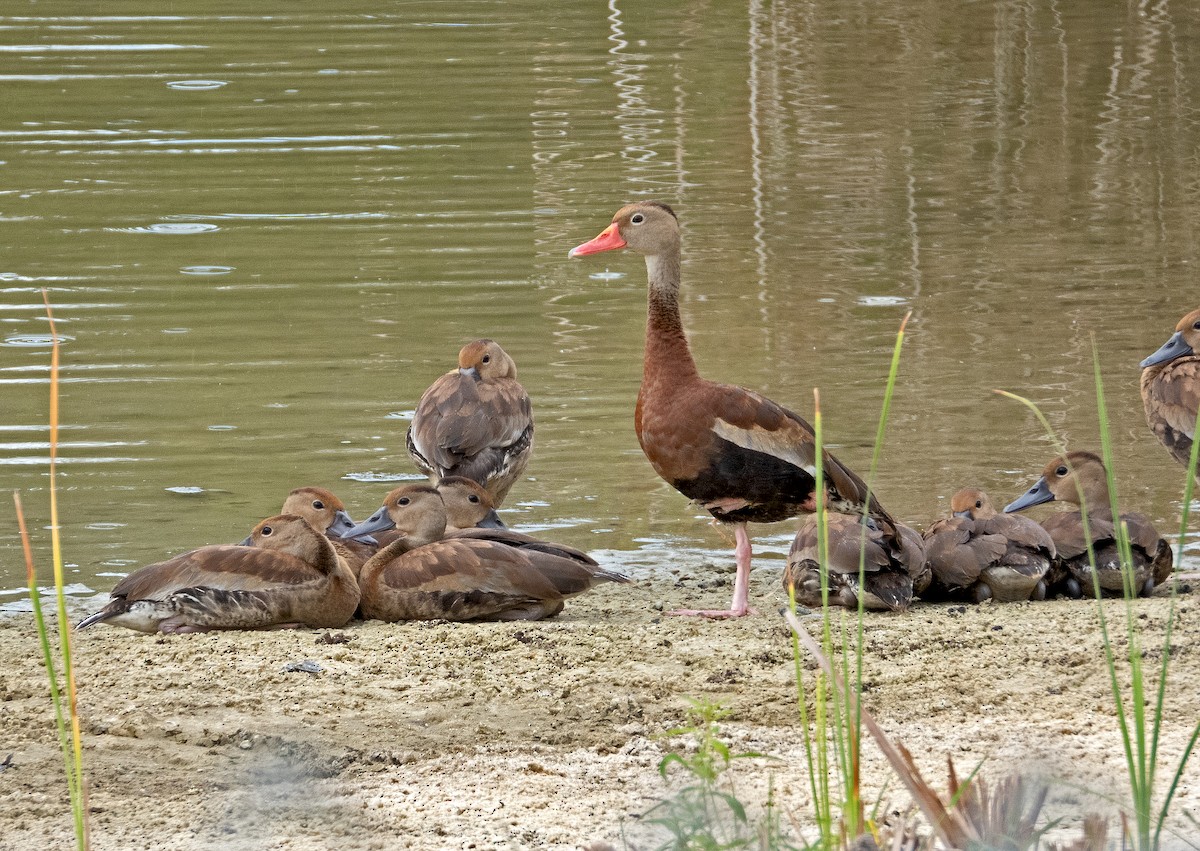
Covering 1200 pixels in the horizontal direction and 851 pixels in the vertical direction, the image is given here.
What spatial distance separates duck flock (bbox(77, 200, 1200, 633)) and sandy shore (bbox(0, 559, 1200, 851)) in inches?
5.9

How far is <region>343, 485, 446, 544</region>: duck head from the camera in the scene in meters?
7.15

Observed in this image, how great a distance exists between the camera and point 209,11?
2542 centimetres

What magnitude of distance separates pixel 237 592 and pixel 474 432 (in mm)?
1893

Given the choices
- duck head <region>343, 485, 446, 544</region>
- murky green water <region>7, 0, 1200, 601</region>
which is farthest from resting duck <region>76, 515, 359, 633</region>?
murky green water <region>7, 0, 1200, 601</region>

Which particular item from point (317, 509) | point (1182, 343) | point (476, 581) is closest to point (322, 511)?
point (317, 509)

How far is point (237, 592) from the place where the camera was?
6641 millimetres

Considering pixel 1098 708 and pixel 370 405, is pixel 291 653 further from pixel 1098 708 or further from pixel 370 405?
pixel 370 405

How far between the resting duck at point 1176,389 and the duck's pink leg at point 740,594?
6.56 ft

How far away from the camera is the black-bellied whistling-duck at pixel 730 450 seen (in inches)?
278

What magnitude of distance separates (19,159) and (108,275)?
4578 millimetres

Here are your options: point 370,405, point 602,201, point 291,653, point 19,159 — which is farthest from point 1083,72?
point 291,653

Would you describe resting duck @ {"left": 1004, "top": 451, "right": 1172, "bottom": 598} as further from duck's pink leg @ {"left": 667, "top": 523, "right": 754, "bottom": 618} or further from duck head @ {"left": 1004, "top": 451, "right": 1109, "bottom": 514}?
duck's pink leg @ {"left": 667, "top": 523, "right": 754, "bottom": 618}

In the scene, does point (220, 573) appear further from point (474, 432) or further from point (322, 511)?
point (474, 432)

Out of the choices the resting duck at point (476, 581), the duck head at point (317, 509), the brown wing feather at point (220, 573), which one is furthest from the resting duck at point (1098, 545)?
the brown wing feather at point (220, 573)
